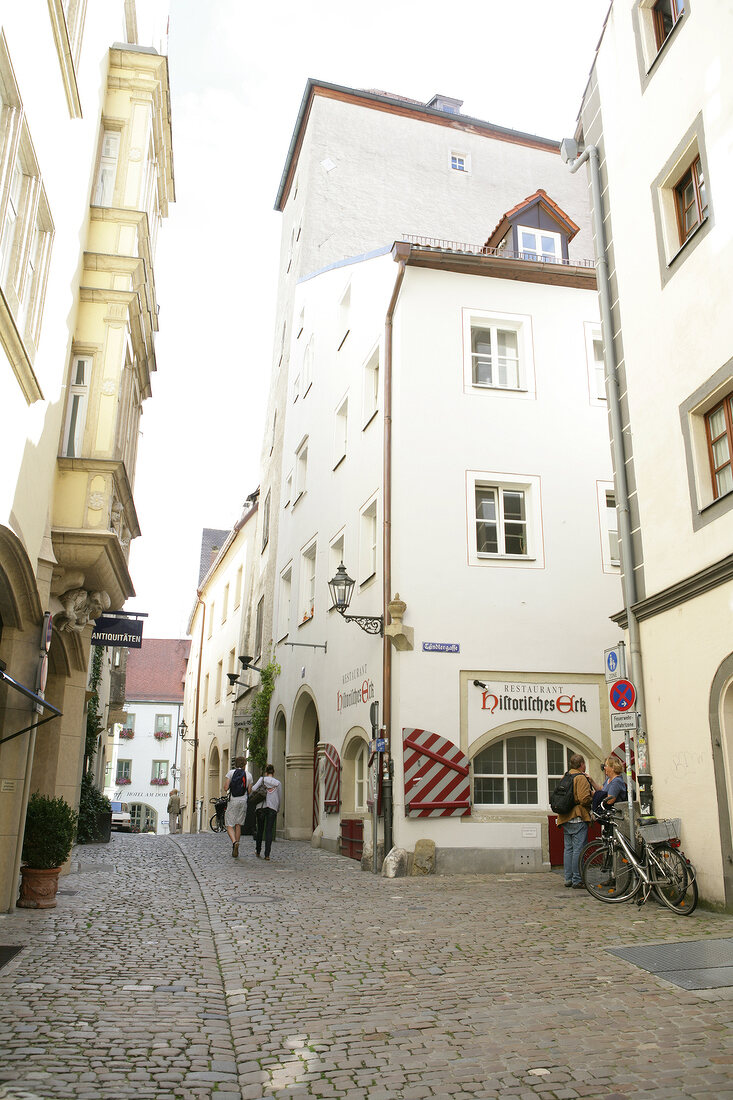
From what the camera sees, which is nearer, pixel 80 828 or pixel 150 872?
Answer: pixel 150 872

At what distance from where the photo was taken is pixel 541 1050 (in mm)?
5320

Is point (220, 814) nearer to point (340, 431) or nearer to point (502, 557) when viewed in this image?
point (340, 431)

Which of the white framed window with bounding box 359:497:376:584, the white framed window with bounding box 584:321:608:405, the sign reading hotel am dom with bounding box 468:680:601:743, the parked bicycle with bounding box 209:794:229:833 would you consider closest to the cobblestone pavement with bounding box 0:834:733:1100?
the sign reading hotel am dom with bounding box 468:680:601:743

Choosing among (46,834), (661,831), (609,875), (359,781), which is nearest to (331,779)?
(359,781)

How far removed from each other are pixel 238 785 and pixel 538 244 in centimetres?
1221

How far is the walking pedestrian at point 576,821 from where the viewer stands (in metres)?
12.0

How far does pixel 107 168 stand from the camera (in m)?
13.4

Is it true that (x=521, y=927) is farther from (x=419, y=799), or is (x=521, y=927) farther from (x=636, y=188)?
(x=636, y=188)

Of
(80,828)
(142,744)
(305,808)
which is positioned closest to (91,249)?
(80,828)

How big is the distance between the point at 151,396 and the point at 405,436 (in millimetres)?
5054

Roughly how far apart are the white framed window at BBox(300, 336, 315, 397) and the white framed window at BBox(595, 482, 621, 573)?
33.6ft

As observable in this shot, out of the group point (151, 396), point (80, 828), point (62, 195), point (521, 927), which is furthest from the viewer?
point (80, 828)

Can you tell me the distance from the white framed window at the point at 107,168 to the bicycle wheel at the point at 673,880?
10.9m

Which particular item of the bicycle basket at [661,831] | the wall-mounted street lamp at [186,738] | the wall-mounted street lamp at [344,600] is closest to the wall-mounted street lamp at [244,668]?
the wall-mounted street lamp at [344,600]
